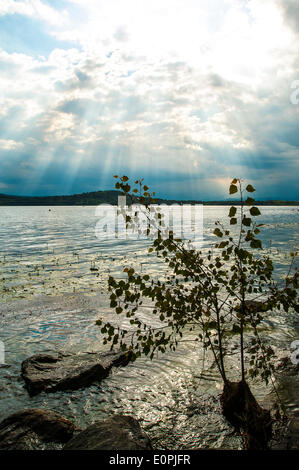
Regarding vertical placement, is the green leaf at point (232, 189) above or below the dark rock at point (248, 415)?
above

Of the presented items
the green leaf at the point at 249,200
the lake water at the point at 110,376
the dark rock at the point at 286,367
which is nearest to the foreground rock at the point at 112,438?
the lake water at the point at 110,376

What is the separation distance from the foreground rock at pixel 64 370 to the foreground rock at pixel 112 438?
221 centimetres

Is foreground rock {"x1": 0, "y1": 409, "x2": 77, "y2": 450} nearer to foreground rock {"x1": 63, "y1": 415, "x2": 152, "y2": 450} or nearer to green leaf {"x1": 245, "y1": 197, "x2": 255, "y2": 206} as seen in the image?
foreground rock {"x1": 63, "y1": 415, "x2": 152, "y2": 450}

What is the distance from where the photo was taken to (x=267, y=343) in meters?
11.7

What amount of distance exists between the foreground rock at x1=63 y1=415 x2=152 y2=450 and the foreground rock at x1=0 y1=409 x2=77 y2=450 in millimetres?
972

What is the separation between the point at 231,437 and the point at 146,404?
2349 mm

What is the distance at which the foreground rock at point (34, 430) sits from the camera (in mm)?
6477

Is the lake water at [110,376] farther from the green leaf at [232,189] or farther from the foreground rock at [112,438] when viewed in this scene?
the green leaf at [232,189]

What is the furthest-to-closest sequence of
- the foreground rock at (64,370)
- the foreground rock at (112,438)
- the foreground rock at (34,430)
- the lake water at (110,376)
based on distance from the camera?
Answer: the foreground rock at (64,370)
the lake water at (110,376)
the foreground rock at (34,430)
the foreground rock at (112,438)

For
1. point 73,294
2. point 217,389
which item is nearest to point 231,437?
point 217,389

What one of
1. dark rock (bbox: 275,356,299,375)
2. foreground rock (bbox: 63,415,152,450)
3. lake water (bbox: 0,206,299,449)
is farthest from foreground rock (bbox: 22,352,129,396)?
dark rock (bbox: 275,356,299,375)
